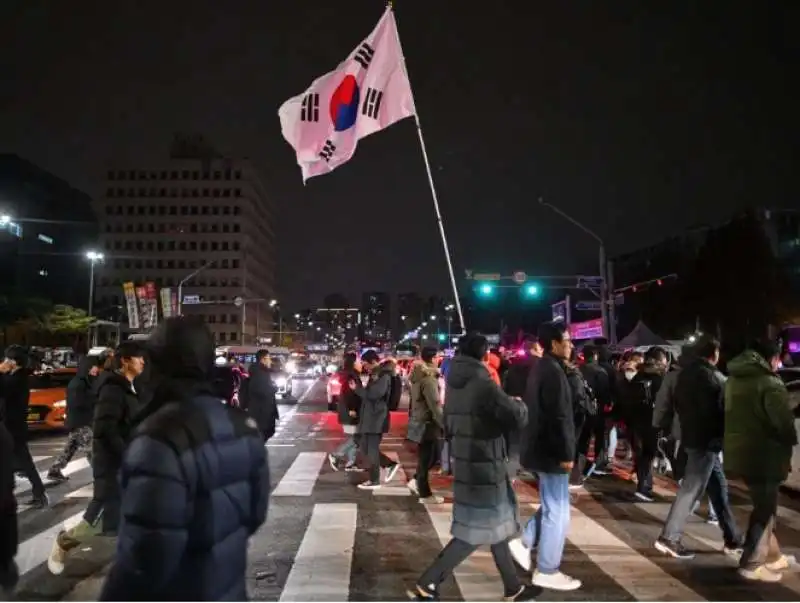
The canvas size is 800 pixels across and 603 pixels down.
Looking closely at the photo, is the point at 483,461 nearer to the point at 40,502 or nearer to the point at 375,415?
the point at 375,415

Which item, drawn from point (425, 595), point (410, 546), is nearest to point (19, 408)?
point (410, 546)

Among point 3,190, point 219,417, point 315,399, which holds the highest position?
point 3,190

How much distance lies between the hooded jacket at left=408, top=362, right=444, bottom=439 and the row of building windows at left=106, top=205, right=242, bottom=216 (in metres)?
116

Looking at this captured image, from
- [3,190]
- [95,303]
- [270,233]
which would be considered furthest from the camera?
[270,233]

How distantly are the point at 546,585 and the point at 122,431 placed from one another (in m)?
4.00

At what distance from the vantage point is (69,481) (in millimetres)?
10789

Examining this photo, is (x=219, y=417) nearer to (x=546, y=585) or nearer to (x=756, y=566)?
(x=546, y=585)

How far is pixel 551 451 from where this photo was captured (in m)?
5.50

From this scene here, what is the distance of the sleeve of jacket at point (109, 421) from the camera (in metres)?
6.62

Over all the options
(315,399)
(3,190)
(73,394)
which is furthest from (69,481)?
(3,190)

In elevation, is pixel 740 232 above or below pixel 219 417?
above

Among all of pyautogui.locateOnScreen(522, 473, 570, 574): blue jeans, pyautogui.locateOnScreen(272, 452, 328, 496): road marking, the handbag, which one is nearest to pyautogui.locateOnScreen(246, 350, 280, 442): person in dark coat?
pyautogui.locateOnScreen(272, 452, 328, 496): road marking

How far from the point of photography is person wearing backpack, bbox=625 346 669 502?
376 inches

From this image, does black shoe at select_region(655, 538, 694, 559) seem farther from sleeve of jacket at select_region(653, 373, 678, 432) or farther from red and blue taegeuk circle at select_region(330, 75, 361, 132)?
red and blue taegeuk circle at select_region(330, 75, 361, 132)
